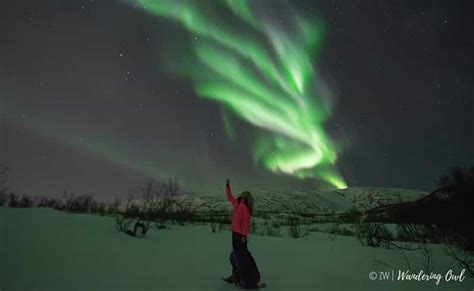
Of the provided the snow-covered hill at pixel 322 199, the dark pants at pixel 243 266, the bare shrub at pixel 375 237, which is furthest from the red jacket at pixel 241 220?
the snow-covered hill at pixel 322 199

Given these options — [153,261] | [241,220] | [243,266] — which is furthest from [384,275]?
[153,261]

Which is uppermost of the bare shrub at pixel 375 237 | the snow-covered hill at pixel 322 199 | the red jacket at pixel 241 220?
the snow-covered hill at pixel 322 199

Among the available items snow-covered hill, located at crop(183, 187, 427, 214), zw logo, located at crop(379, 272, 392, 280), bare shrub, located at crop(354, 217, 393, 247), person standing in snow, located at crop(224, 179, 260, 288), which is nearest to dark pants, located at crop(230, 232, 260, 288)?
person standing in snow, located at crop(224, 179, 260, 288)

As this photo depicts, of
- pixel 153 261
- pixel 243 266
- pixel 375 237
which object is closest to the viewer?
pixel 243 266

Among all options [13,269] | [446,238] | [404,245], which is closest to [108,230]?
[13,269]

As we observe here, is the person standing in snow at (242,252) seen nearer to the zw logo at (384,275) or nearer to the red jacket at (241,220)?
the red jacket at (241,220)

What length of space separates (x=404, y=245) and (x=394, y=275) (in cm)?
432

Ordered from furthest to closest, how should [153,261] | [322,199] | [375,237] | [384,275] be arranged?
[322,199] → [375,237] → [384,275] → [153,261]

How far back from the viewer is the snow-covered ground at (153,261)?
4953 millimetres

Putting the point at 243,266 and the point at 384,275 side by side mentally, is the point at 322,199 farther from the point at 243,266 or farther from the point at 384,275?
the point at 243,266

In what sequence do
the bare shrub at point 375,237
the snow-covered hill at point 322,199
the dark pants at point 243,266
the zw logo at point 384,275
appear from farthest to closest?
the snow-covered hill at point 322,199 < the bare shrub at point 375,237 < the zw logo at point 384,275 < the dark pants at point 243,266

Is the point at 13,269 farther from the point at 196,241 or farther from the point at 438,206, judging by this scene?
the point at 438,206

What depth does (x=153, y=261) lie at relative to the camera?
6289 millimetres

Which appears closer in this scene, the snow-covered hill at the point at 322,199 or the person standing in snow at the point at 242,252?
the person standing in snow at the point at 242,252
